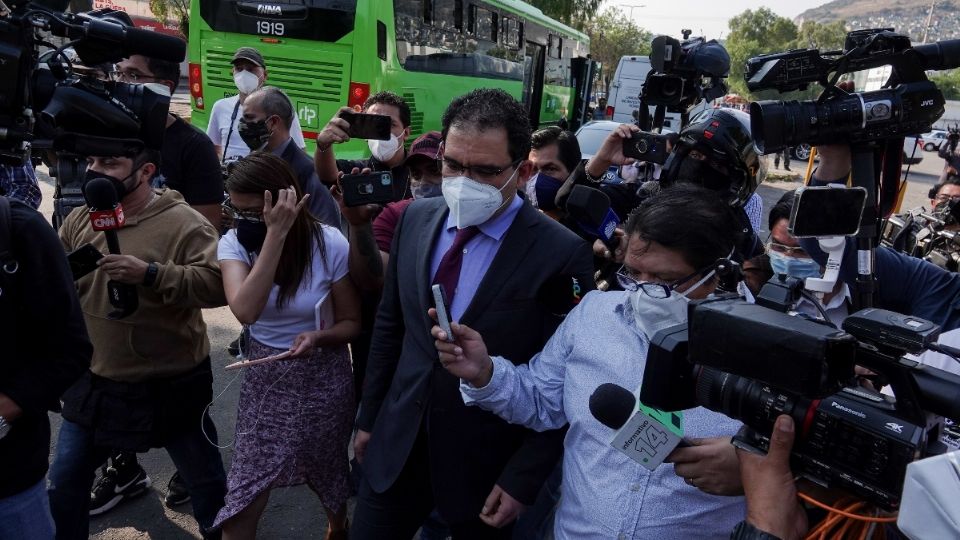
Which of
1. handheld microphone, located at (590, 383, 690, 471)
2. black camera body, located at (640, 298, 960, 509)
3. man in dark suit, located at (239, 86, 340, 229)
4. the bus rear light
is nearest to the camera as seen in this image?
black camera body, located at (640, 298, 960, 509)

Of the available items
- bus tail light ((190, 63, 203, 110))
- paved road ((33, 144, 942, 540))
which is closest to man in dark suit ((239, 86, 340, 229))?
paved road ((33, 144, 942, 540))

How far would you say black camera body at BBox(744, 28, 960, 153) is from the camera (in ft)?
7.26

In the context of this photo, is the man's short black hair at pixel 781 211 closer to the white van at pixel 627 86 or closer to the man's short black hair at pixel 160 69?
the man's short black hair at pixel 160 69

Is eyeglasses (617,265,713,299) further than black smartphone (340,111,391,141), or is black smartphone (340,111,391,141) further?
black smartphone (340,111,391,141)

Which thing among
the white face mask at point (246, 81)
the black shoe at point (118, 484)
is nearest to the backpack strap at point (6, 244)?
the black shoe at point (118, 484)

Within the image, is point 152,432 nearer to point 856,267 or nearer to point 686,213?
point 686,213

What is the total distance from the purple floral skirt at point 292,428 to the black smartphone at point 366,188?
670 millimetres

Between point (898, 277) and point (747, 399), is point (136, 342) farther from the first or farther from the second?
point (898, 277)

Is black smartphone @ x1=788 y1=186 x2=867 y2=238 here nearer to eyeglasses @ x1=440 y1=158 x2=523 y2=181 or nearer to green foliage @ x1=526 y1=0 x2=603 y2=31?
eyeglasses @ x1=440 y1=158 x2=523 y2=181

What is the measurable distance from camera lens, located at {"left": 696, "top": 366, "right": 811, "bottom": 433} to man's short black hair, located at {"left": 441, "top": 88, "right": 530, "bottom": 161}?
1200 millimetres

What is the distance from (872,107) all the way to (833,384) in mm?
1384

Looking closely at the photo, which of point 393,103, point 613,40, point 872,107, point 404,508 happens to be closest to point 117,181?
point 404,508

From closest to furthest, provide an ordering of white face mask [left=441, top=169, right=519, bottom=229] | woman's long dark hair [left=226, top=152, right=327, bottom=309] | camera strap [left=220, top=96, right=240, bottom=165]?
white face mask [left=441, top=169, right=519, bottom=229]
woman's long dark hair [left=226, top=152, right=327, bottom=309]
camera strap [left=220, top=96, right=240, bottom=165]

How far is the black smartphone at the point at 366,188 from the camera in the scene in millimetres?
2535
